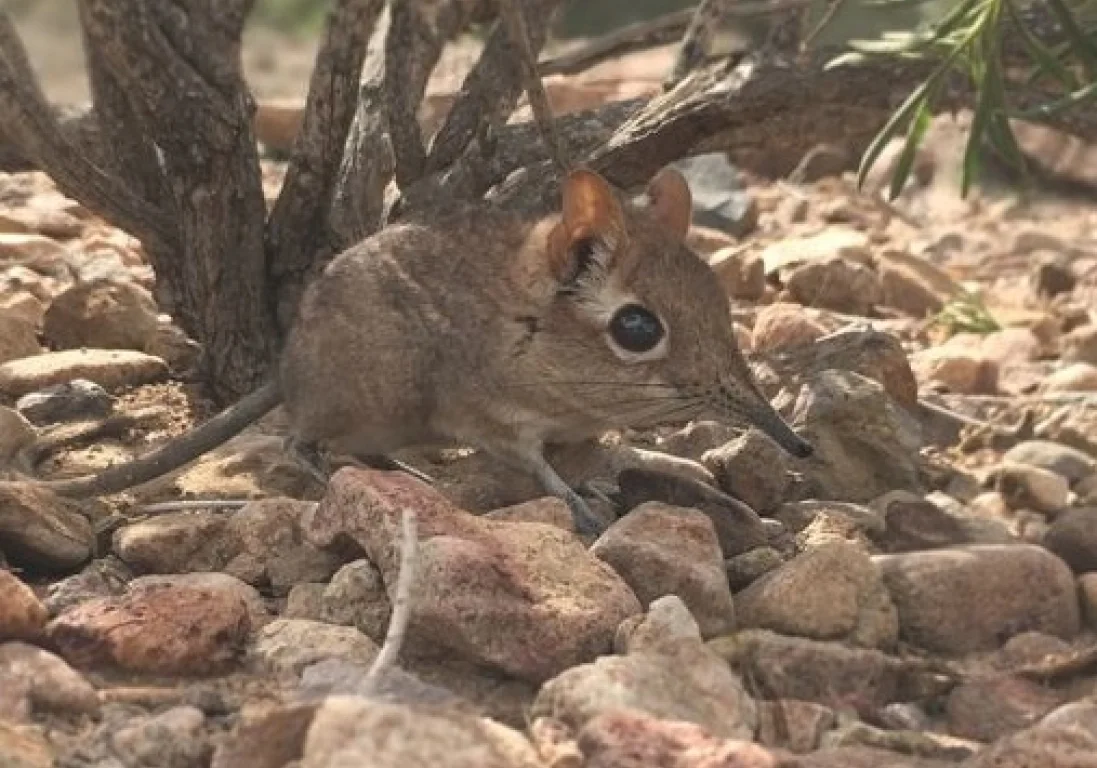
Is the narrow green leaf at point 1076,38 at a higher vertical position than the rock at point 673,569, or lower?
higher

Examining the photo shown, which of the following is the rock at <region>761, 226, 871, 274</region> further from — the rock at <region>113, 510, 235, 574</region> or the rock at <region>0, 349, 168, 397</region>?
the rock at <region>113, 510, 235, 574</region>

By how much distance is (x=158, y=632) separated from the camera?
3477 mm

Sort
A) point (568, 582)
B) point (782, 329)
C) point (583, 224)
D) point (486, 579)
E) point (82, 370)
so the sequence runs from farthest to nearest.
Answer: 1. point (782, 329)
2. point (82, 370)
3. point (583, 224)
4. point (568, 582)
5. point (486, 579)

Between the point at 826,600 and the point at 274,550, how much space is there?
1.19 metres

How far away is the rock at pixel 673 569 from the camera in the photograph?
13.0 feet

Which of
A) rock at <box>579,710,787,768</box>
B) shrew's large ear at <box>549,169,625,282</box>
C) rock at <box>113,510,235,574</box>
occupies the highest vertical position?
shrew's large ear at <box>549,169,625,282</box>

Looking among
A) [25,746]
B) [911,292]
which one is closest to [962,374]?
[911,292]

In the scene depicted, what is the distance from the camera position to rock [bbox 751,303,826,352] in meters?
6.21

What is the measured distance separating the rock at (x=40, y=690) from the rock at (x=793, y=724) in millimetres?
1192

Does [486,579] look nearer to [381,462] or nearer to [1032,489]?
[381,462]

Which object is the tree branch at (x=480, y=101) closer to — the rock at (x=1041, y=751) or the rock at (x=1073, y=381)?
the rock at (x=1073, y=381)

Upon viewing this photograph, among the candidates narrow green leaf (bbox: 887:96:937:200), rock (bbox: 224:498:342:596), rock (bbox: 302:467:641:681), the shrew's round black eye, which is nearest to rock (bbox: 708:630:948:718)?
rock (bbox: 302:467:641:681)

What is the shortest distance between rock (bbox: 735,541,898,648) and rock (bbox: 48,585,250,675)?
1102 mm

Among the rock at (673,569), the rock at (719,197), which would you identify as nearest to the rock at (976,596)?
the rock at (673,569)
